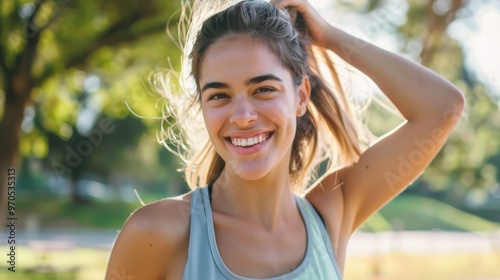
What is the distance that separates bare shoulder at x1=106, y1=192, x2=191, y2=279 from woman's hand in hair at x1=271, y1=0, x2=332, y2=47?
92 centimetres

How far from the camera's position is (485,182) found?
2372 cm

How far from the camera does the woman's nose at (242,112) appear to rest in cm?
202

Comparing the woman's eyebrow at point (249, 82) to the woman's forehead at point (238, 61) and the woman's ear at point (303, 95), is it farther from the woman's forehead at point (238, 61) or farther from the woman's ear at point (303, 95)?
the woman's ear at point (303, 95)

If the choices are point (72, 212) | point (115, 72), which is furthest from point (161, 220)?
point (72, 212)

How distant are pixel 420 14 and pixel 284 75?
10296 mm

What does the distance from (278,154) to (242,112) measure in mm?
198

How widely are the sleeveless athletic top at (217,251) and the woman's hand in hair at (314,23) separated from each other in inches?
23.5

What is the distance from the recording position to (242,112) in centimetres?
202

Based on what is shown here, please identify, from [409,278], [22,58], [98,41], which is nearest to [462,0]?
[409,278]

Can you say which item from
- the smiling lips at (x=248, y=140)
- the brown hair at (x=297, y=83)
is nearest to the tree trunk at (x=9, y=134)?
the brown hair at (x=297, y=83)

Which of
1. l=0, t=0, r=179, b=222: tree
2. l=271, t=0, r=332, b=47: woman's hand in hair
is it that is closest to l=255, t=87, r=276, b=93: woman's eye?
l=271, t=0, r=332, b=47: woman's hand in hair

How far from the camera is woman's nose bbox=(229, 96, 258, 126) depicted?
202cm

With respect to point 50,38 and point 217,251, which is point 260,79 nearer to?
point 217,251

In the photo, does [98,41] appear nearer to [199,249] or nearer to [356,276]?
[356,276]
